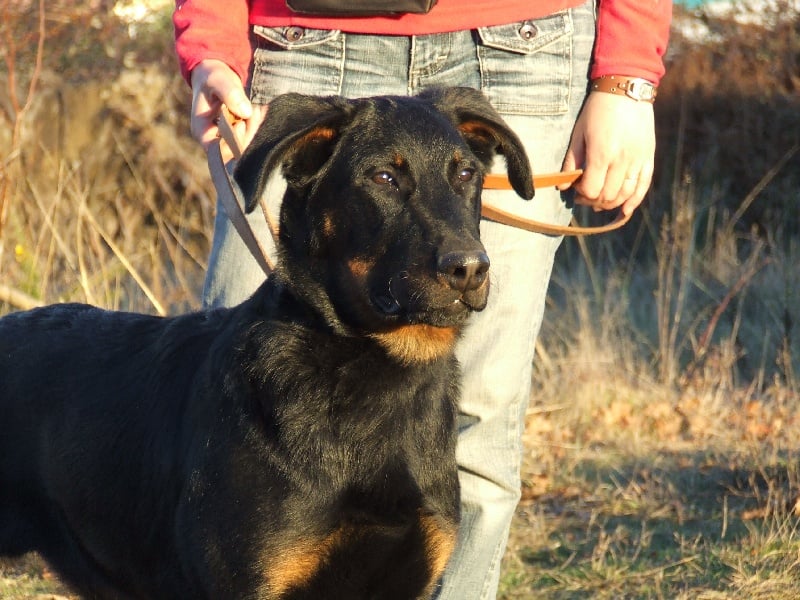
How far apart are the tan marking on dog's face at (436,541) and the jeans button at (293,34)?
1.47 m

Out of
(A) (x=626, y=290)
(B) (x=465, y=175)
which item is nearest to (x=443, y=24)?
(B) (x=465, y=175)

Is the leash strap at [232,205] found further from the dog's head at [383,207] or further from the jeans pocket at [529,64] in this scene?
the jeans pocket at [529,64]

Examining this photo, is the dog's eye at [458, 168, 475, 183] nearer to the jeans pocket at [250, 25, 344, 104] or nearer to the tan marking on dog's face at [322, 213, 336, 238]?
the tan marking on dog's face at [322, 213, 336, 238]

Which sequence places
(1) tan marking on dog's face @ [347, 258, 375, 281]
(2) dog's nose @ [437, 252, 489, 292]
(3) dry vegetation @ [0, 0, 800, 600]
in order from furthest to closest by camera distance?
(3) dry vegetation @ [0, 0, 800, 600] < (1) tan marking on dog's face @ [347, 258, 375, 281] < (2) dog's nose @ [437, 252, 489, 292]

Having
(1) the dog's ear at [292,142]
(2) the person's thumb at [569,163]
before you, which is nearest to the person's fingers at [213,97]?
(1) the dog's ear at [292,142]

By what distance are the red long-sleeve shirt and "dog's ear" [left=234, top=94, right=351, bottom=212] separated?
376 millimetres

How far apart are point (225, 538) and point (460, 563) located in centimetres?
100

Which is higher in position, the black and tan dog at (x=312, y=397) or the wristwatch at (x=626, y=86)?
the wristwatch at (x=626, y=86)

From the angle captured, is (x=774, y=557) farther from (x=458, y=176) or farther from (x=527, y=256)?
(x=458, y=176)

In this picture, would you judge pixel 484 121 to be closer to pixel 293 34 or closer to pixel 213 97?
pixel 293 34

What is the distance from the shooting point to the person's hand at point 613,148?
131 inches

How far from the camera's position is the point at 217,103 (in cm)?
339

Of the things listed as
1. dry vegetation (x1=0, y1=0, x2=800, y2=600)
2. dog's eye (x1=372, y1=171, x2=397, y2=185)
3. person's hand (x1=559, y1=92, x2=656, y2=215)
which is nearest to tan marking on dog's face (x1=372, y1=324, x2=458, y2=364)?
dog's eye (x1=372, y1=171, x2=397, y2=185)

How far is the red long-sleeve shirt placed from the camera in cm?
333
